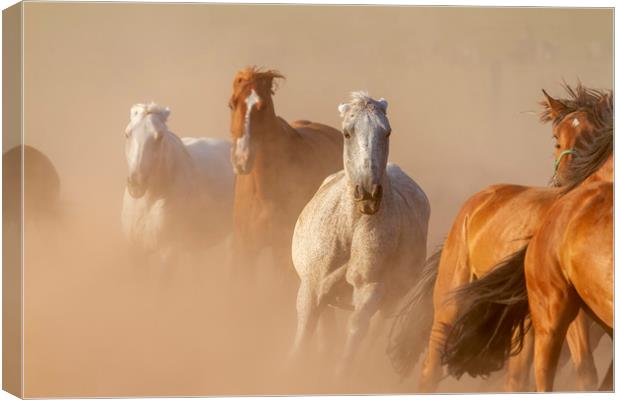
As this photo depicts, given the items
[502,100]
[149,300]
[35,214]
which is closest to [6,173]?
[35,214]

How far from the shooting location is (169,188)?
8.91 m

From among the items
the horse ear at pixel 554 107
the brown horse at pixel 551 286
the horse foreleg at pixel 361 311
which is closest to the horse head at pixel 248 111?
the horse foreleg at pixel 361 311

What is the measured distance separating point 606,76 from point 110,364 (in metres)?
3.70

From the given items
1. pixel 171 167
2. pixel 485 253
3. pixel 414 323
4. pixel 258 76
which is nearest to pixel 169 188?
pixel 171 167

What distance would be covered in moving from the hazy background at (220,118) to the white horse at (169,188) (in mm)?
81

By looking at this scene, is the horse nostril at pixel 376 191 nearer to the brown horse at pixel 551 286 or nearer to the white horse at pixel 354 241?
the white horse at pixel 354 241

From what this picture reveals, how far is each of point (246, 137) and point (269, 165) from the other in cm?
24

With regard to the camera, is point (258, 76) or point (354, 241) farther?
point (258, 76)

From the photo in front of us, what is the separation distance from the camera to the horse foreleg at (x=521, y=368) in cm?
884

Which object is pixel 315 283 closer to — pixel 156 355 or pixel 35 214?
pixel 156 355

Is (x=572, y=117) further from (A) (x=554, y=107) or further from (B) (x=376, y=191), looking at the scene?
(B) (x=376, y=191)

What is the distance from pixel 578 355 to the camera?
8984 mm

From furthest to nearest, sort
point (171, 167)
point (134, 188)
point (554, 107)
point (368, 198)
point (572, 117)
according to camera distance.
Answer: point (554, 107) < point (572, 117) < point (171, 167) < point (134, 188) < point (368, 198)

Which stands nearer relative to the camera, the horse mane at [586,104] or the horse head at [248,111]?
the horse head at [248,111]
